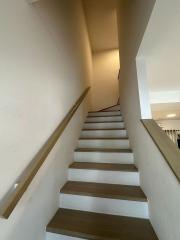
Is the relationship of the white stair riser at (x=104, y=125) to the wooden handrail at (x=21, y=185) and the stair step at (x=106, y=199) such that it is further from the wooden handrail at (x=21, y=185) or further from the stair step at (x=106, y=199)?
the wooden handrail at (x=21, y=185)

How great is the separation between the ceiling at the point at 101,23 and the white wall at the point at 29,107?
9.56ft

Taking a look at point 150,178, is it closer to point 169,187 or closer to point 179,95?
point 169,187

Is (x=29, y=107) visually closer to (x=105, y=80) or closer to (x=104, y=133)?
(x=104, y=133)

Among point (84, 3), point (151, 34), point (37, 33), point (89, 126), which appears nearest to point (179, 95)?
point (89, 126)

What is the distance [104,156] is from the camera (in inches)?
96.4

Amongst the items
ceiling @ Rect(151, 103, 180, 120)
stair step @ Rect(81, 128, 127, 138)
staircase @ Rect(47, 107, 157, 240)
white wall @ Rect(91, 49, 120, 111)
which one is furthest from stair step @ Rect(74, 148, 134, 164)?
white wall @ Rect(91, 49, 120, 111)

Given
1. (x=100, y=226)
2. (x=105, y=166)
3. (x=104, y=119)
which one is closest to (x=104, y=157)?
(x=105, y=166)

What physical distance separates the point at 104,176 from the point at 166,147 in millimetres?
1080

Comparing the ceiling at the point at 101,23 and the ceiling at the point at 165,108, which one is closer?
the ceiling at the point at 165,108

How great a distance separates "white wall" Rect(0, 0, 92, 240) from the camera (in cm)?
112

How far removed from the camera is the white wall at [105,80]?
19.2ft

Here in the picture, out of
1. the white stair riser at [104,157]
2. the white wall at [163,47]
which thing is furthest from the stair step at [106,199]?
the white wall at [163,47]

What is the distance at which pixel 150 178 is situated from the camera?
5.05 ft

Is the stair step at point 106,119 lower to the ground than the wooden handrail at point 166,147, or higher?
higher
